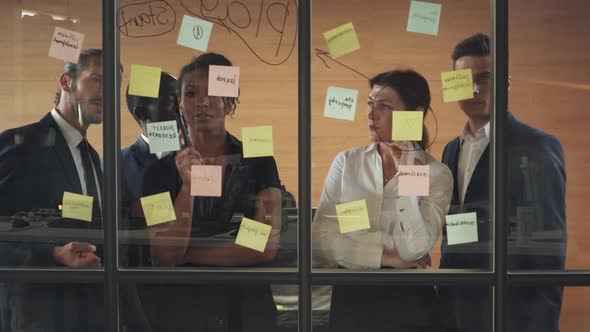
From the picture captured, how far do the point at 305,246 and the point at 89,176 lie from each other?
4.36 feet

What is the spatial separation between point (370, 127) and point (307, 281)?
3.13 feet

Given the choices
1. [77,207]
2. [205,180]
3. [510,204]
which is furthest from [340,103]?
[77,207]

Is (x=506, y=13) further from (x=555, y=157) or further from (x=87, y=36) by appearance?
(x=87, y=36)

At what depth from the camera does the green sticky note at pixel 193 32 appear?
11.4 feet

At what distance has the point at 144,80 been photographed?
348cm

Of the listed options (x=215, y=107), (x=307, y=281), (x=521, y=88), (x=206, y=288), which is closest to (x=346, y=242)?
(x=307, y=281)

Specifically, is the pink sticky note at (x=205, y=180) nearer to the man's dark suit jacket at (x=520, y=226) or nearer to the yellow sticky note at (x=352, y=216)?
the yellow sticky note at (x=352, y=216)

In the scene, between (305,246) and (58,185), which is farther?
(58,185)

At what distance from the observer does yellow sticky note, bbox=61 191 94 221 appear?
3523 millimetres

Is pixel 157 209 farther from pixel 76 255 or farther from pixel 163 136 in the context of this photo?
pixel 76 255

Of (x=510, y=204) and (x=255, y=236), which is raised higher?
(x=510, y=204)

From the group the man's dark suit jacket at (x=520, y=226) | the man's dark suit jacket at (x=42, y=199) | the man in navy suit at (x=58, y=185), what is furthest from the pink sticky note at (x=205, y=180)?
the man's dark suit jacket at (x=520, y=226)

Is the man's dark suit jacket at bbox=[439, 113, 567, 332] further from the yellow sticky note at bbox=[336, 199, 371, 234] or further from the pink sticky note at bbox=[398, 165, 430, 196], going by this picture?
the yellow sticky note at bbox=[336, 199, 371, 234]

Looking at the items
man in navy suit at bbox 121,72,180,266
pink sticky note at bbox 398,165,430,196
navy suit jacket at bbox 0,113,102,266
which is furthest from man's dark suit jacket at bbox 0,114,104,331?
pink sticky note at bbox 398,165,430,196
